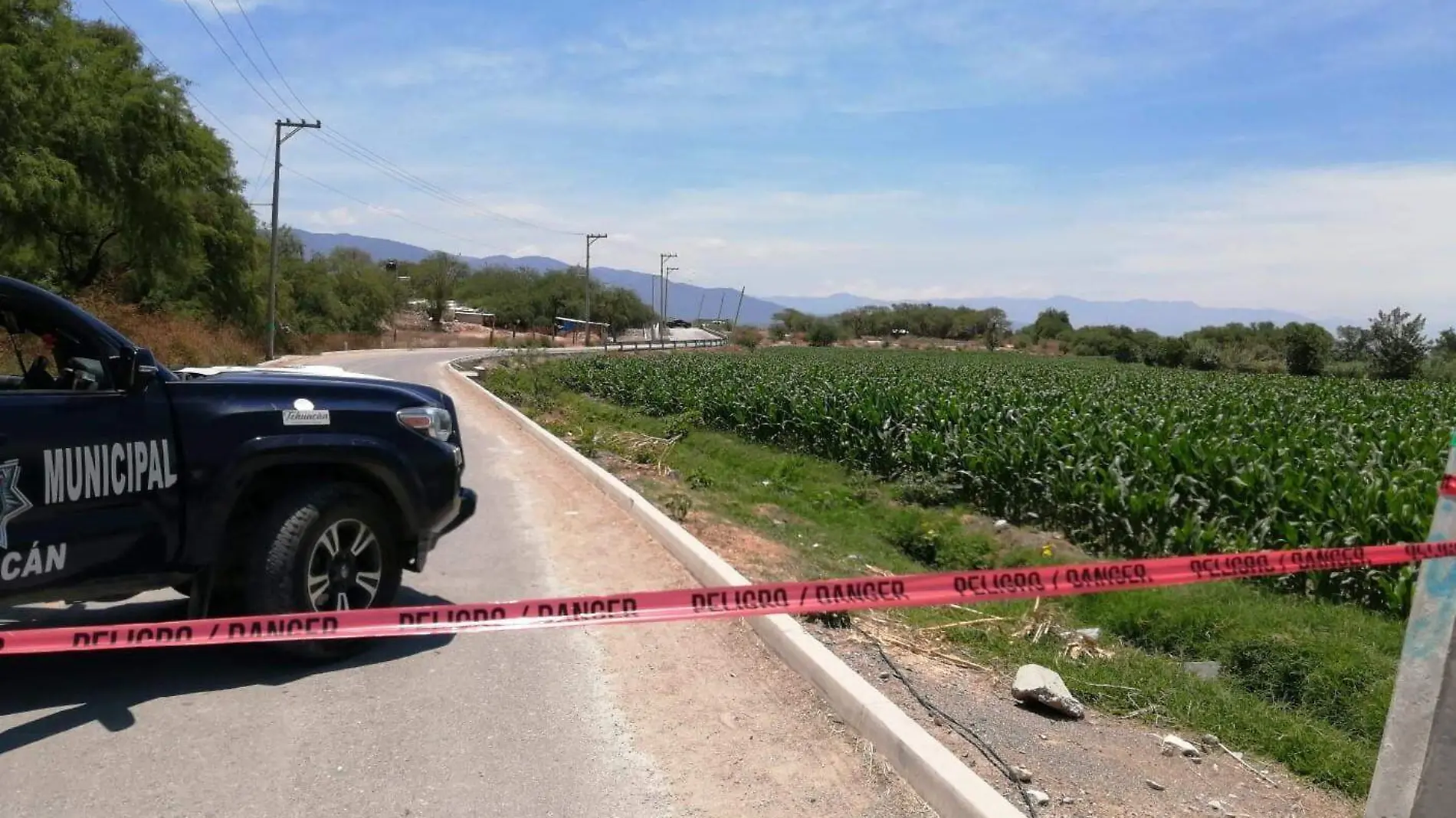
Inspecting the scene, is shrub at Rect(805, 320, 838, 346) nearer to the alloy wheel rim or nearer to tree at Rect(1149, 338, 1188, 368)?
tree at Rect(1149, 338, 1188, 368)

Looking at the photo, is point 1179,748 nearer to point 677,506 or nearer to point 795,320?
point 677,506

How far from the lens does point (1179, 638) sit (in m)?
7.60

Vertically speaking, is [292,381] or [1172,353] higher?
[1172,353]

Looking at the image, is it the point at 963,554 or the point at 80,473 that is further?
the point at 963,554

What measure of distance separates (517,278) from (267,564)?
14170 centimetres

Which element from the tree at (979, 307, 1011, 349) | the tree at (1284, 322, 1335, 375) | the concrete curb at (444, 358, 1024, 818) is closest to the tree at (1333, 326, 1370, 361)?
the tree at (1284, 322, 1335, 375)

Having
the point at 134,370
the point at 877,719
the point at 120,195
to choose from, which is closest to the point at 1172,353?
the point at 120,195

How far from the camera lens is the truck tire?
16.2 ft

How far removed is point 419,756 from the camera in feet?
14.0

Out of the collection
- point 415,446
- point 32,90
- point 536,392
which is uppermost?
point 32,90

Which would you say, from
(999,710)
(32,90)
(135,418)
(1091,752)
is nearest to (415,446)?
(135,418)

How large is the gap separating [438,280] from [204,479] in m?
112

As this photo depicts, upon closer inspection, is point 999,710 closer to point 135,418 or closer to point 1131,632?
point 1131,632

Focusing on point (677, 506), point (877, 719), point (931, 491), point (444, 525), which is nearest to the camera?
point (877, 719)
